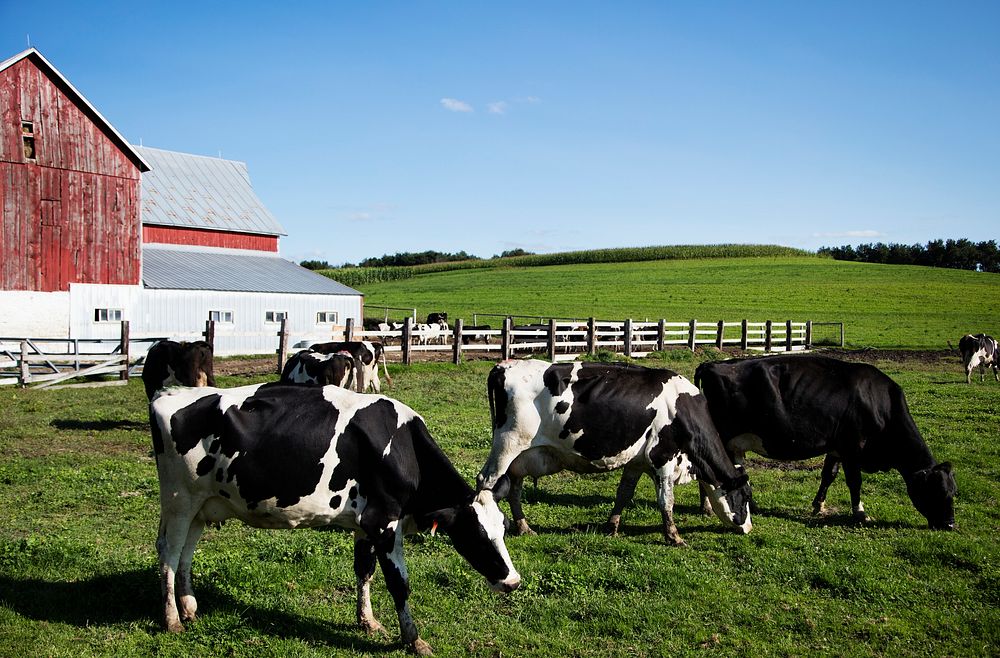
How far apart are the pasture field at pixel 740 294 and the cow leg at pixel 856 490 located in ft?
99.6

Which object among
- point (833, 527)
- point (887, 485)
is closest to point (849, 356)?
point (887, 485)

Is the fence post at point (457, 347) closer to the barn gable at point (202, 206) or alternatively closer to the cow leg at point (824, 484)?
the barn gable at point (202, 206)

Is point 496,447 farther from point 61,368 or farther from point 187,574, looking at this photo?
point 61,368

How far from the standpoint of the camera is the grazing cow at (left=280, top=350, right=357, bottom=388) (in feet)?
46.1

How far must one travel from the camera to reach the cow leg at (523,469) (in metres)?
8.26

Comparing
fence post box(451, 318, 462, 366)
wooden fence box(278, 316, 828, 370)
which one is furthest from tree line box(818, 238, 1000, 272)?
fence post box(451, 318, 462, 366)

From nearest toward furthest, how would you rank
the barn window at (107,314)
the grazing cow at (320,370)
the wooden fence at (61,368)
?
1. the grazing cow at (320,370)
2. the wooden fence at (61,368)
3. the barn window at (107,314)

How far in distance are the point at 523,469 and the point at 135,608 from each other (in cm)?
381

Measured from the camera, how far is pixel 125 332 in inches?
811

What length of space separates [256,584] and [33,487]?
473cm

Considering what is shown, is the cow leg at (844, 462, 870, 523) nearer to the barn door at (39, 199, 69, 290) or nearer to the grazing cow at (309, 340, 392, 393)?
the grazing cow at (309, 340, 392, 393)

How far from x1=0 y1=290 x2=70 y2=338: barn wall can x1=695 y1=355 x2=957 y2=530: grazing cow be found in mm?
23506

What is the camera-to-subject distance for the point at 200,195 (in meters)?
37.0

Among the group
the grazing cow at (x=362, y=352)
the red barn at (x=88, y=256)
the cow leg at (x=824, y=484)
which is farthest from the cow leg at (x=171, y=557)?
the red barn at (x=88, y=256)
